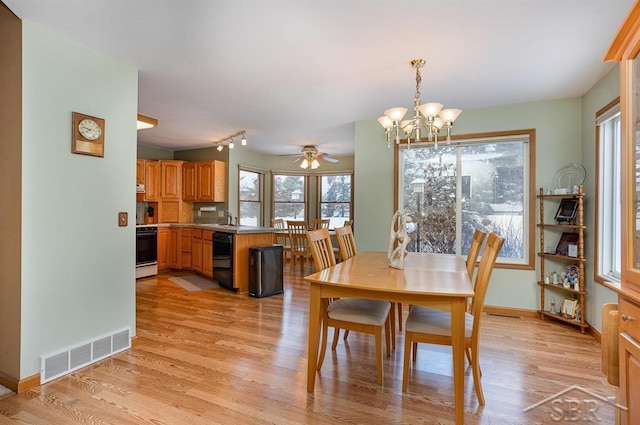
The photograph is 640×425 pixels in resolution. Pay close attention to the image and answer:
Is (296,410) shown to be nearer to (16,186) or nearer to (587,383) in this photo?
(587,383)

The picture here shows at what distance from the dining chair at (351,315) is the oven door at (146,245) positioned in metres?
4.00

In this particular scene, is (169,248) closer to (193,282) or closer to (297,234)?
(193,282)

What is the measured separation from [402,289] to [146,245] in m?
4.99

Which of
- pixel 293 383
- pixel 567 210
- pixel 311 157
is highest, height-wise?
pixel 311 157

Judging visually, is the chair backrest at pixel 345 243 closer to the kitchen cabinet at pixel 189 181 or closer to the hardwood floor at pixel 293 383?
the hardwood floor at pixel 293 383

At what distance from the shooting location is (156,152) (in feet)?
21.4

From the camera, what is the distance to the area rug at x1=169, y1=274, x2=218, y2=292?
4.93 meters

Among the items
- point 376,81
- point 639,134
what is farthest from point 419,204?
point 639,134

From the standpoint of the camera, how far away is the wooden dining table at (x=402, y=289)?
1.73 metres

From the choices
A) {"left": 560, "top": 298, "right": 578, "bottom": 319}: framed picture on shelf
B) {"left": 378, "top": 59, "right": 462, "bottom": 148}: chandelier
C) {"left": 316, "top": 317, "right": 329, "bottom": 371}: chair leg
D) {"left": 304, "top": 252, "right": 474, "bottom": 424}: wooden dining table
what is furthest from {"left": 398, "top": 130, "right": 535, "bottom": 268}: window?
{"left": 316, "top": 317, "right": 329, "bottom": 371}: chair leg

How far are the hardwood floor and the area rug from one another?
66.8 inches

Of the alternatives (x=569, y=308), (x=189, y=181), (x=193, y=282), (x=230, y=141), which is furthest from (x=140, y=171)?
(x=569, y=308)

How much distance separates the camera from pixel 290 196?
7539 millimetres

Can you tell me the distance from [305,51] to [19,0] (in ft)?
5.73
